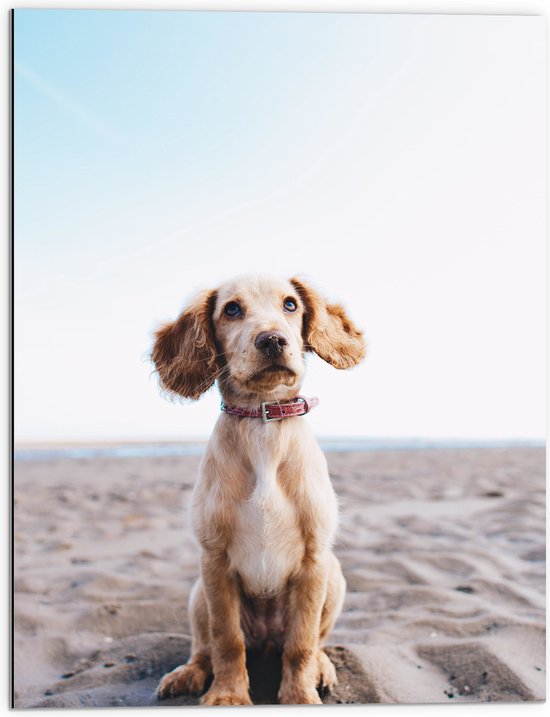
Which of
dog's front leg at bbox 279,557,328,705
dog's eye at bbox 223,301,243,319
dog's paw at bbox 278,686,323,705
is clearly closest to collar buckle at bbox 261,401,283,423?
dog's eye at bbox 223,301,243,319

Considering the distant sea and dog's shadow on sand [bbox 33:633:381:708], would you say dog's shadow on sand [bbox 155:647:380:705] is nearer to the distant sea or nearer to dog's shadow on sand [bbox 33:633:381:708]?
dog's shadow on sand [bbox 33:633:381:708]

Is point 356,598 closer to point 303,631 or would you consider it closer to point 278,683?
point 278,683

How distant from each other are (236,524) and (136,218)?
4.61 feet

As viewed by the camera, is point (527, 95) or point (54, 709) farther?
point (527, 95)

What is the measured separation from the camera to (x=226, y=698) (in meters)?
1.84

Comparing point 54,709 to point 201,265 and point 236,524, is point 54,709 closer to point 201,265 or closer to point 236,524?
point 236,524

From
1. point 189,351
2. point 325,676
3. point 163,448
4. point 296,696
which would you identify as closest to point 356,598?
point 325,676

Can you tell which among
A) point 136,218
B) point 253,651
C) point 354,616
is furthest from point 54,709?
point 136,218

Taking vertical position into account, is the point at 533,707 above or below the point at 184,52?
below

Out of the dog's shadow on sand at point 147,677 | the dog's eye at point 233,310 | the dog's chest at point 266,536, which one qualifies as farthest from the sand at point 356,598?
the dog's eye at point 233,310

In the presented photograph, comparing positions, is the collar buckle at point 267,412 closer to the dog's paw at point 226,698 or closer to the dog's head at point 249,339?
the dog's head at point 249,339

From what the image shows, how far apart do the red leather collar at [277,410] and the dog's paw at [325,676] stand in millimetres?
745

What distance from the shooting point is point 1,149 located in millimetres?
2424

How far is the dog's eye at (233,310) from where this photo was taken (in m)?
1.82
